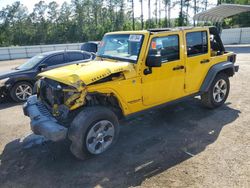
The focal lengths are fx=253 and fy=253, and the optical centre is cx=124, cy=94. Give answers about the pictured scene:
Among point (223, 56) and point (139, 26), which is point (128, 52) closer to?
point (223, 56)

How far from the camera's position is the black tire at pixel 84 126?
392 cm

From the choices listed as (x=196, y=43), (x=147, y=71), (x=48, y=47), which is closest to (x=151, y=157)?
(x=147, y=71)

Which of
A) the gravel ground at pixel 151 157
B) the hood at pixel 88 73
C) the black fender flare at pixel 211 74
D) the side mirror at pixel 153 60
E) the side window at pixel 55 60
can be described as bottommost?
the gravel ground at pixel 151 157

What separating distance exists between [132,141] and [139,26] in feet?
137

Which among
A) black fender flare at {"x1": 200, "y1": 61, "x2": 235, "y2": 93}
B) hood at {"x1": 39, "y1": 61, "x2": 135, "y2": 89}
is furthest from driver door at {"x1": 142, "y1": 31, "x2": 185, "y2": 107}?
black fender flare at {"x1": 200, "y1": 61, "x2": 235, "y2": 93}

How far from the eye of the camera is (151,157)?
417cm

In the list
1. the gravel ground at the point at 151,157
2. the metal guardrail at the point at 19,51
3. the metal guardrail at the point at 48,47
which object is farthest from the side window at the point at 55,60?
the metal guardrail at the point at 19,51

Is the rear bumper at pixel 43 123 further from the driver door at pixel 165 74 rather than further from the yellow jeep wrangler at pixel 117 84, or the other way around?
the driver door at pixel 165 74

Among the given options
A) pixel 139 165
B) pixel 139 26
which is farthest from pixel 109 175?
pixel 139 26

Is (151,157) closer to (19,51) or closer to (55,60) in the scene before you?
(55,60)

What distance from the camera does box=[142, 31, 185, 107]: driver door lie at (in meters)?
4.75

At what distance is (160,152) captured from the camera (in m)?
4.30

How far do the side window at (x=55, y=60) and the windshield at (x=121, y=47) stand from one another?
3.25 meters

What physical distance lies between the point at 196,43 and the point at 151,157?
9.15ft
